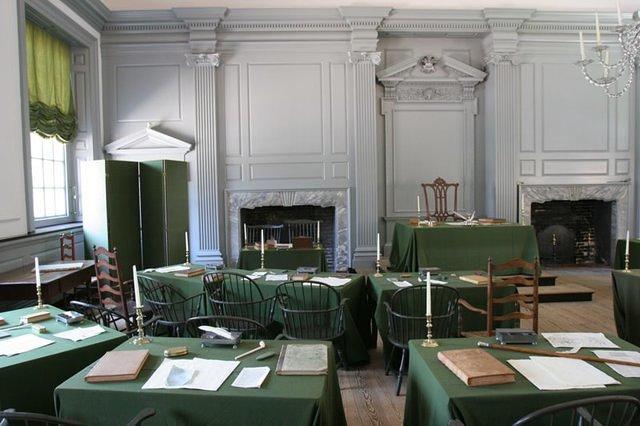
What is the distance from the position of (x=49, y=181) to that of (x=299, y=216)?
4134mm

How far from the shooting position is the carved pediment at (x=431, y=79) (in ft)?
26.7

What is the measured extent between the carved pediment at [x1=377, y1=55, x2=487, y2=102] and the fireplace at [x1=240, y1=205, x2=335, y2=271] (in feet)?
8.20

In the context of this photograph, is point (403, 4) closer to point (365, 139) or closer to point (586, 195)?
point (365, 139)

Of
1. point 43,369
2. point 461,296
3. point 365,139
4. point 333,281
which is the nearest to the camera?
point 43,369

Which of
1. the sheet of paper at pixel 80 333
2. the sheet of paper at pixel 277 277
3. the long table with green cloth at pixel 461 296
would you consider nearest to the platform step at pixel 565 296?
the long table with green cloth at pixel 461 296

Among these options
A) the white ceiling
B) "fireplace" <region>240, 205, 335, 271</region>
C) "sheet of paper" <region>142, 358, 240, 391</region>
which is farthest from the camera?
"fireplace" <region>240, 205, 335, 271</region>

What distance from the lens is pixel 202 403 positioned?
5.90ft

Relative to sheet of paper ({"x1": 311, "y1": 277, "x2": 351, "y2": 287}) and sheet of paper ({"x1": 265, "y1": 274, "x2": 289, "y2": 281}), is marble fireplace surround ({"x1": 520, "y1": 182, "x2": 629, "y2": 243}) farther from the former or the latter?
sheet of paper ({"x1": 265, "y1": 274, "x2": 289, "y2": 281})

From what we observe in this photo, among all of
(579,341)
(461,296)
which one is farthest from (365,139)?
(579,341)

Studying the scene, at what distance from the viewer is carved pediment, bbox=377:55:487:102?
26.7 feet

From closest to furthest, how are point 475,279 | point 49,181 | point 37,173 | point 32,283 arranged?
point 475,279 < point 32,283 < point 37,173 < point 49,181

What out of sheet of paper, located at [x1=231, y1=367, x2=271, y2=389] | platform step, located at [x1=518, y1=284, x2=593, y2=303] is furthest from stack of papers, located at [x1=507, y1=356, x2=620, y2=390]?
platform step, located at [x1=518, y1=284, x2=593, y2=303]

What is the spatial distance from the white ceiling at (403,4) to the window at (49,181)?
266cm

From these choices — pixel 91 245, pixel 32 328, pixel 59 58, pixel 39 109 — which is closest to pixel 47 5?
pixel 59 58
